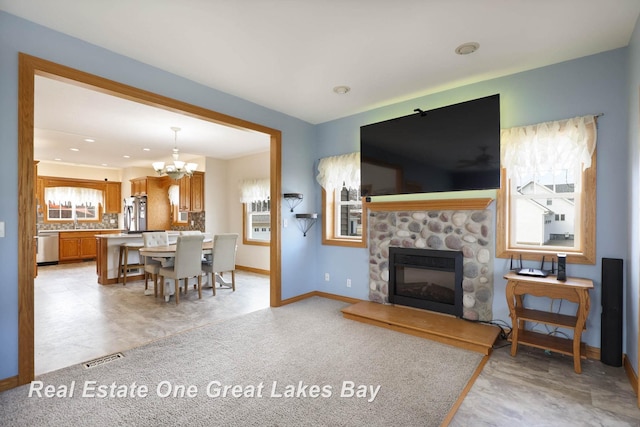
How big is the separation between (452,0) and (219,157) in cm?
620

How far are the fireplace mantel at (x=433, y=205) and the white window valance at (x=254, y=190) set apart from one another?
3.02 meters

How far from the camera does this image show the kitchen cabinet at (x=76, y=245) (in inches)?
312

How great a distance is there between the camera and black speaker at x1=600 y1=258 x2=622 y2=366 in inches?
95.6

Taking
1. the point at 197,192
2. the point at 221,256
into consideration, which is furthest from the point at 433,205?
the point at 197,192

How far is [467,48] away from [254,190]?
501 cm

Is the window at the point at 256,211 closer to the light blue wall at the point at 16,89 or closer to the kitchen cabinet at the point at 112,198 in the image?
the light blue wall at the point at 16,89

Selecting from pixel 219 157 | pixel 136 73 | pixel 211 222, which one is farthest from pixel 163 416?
pixel 219 157

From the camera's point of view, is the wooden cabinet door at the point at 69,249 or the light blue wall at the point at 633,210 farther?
the wooden cabinet door at the point at 69,249

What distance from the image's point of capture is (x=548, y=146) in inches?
110

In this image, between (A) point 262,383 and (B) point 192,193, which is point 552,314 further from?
(B) point 192,193

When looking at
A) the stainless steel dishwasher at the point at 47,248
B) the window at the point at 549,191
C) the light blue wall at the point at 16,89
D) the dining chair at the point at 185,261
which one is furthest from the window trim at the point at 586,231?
the stainless steel dishwasher at the point at 47,248

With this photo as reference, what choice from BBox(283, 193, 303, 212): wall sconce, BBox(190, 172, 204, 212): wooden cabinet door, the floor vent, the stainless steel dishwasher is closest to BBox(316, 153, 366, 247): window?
BBox(283, 193, 303, 212): wall sconce

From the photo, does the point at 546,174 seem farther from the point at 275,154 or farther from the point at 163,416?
the point at 163,416

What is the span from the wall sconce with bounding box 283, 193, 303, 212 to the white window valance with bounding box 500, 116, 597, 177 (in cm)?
244
